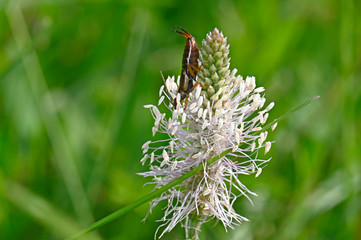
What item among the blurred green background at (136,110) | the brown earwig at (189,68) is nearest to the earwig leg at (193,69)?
the brown earwig at (189,68)

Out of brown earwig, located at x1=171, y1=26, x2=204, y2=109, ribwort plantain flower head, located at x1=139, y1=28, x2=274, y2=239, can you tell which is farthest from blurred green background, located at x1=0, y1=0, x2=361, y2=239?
brown earwig, located at x1=171, y1=26, x2=204, y2=109

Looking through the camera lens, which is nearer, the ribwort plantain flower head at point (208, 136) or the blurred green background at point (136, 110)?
the ribwort plantain flower head at point (208, 136)

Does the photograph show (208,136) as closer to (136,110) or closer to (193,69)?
(193,69)

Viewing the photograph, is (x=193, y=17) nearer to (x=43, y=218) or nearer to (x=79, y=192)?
(x=79, y=192)

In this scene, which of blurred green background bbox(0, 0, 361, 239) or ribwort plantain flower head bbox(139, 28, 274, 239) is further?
blurred green background bbox(0, 0, 361, 239)

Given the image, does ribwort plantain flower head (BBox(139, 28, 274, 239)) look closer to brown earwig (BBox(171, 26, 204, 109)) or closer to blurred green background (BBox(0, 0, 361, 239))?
brown earwig (BBox(171, 26, 204, 109))

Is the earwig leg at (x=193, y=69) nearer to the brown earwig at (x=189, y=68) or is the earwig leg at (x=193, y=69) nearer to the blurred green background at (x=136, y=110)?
the brown earwig at (x=189, y=68)
